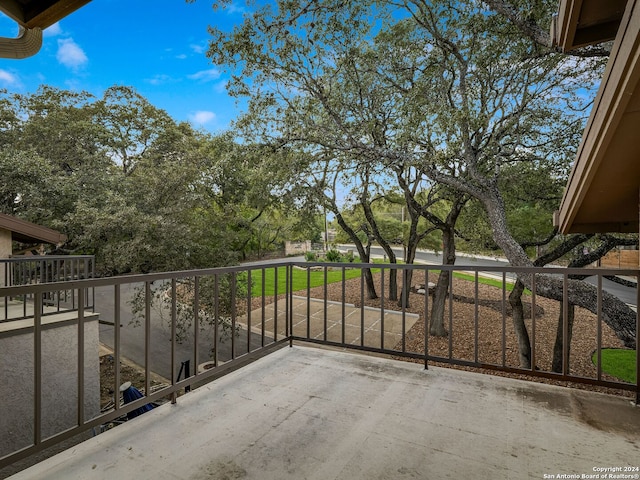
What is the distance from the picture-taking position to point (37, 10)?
1.94 metres

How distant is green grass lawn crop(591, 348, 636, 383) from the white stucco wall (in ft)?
26.0

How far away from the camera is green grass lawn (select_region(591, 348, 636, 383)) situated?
20.1 ft

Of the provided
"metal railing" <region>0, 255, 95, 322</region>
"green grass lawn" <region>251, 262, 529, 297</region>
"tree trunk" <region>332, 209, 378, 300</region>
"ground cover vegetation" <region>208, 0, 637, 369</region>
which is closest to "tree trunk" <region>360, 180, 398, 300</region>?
"tree trunk" <region>332, 209, 378, 300</region>

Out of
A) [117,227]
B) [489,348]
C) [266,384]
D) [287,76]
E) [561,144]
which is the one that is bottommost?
[489,348]

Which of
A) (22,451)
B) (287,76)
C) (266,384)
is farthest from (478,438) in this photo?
(287,76)

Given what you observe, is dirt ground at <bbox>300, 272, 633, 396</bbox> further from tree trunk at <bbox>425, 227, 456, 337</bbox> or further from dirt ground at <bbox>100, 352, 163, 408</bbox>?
dirt ground at <bbox>100, 352, 163, 408</bbox>

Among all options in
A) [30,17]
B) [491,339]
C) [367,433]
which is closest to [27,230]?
[30,17]

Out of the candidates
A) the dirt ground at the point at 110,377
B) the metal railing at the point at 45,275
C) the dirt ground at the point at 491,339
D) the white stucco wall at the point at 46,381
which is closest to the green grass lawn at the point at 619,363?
the dirt ground at the point at 491,339

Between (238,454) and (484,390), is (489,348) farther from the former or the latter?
(238,454)

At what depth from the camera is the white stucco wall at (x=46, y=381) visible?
4.20 metres

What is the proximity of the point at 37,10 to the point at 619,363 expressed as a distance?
9.56 meters

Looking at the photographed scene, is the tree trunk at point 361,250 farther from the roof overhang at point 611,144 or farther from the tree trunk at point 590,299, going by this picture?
the roof overhang at point 611,144

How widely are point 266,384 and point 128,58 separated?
1519 cm

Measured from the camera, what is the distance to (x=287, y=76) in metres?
6.61
